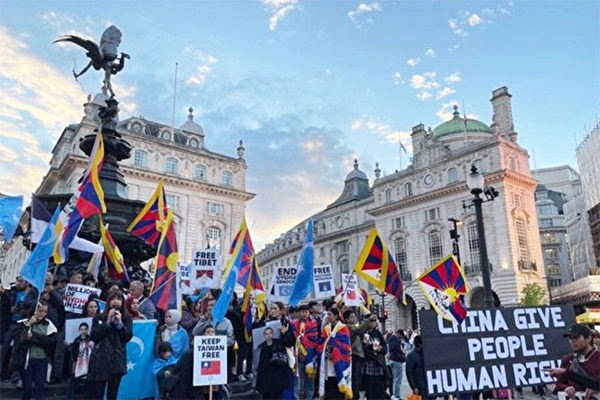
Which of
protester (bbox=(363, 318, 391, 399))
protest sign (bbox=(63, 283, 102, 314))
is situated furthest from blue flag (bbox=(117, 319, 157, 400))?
protester (bbox=(363, 318, 391, 399))

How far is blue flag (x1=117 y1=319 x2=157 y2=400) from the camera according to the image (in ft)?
24.8

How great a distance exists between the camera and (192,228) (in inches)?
1972

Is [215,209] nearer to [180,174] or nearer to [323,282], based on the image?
[180,174]

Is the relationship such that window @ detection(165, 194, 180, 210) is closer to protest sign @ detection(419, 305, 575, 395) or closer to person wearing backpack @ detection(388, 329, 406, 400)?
person wearing backpack @ detection(388, 329, 406, 400)

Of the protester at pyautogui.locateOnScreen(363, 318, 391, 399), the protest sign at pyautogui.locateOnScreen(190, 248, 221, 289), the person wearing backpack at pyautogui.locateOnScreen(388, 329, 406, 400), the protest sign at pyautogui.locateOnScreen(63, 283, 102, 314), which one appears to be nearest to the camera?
the protest sign at pyautogui.locateOnScreen(63, 283, 102, 314)

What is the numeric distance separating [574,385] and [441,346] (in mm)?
2011

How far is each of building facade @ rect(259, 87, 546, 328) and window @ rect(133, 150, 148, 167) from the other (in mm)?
27338

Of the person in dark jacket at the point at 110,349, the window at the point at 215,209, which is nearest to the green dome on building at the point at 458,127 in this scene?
the window at the point at 215,209

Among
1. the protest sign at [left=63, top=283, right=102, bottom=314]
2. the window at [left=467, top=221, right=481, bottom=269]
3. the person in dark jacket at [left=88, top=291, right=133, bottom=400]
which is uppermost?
the window at [left=467, top=221, right=481, bottom=269]

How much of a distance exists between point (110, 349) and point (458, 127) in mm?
56197

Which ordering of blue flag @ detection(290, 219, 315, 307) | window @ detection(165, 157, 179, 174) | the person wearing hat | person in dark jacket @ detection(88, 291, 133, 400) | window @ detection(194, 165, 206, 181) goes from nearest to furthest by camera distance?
1. the person wearing hat
2. person in dark jacket @ detection(88, 291, 133, 400)
3. blue flag @ detection(290, 219, 315, 307)
4. window @ detection(165, 157, 179, 174)
5. window @ detection(194, 165, 206, 181)

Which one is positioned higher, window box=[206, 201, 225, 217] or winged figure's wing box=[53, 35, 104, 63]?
window box=[206, 201, 225, 217]

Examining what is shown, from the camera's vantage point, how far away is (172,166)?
5088cm

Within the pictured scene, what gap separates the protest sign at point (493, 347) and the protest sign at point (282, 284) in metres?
5.61
